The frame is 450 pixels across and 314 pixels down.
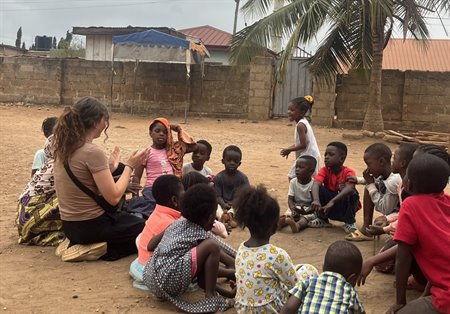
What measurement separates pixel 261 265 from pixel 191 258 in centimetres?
59

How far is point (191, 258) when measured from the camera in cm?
351

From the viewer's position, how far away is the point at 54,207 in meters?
4.82

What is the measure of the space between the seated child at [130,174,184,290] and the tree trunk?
35.9 feet

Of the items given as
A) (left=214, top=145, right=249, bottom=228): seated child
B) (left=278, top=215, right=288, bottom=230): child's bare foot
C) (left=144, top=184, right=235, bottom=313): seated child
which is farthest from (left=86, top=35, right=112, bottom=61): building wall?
(left=144, top=184, right=235, bottom=313): seated child

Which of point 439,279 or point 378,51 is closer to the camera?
point 439,279

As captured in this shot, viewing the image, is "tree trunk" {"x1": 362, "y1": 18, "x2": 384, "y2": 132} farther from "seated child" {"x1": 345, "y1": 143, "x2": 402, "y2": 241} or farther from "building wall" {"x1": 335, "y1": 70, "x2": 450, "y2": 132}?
"seated child" {"x1": 345, "y1": 143, "x2": 402, "y2": 241}

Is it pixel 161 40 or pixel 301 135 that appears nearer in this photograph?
pixel 301 135

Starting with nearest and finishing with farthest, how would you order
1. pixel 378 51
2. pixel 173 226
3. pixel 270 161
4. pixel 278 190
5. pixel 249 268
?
pixel 249 268 → pixel 173 226 → pixel 278 190 → pixel 270 161 → pixel 378 51

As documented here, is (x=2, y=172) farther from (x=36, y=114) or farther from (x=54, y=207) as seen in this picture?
(x=36, y=114)

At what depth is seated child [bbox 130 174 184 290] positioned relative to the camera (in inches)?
157

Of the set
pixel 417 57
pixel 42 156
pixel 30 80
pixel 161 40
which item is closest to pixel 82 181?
pixel 42 156

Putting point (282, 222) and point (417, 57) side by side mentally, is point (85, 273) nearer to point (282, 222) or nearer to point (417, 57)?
point (282, 222)

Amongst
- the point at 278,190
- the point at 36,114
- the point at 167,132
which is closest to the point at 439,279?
the point at 167,132

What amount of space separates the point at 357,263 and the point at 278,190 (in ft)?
16.1
